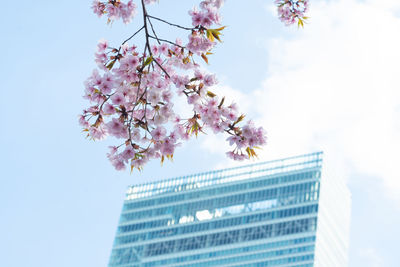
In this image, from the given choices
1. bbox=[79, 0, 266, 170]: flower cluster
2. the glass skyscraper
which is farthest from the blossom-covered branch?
the glass skyscraper

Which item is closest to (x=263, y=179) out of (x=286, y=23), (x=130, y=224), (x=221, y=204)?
(x=221, y=204)

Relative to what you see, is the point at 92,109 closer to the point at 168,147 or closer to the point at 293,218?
the point at 168,147

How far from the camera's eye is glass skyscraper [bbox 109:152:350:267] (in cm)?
12344

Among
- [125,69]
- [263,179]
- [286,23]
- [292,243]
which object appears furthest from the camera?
[263,179]

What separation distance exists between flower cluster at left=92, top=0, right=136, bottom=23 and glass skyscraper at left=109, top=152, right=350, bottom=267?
110611 millimetres

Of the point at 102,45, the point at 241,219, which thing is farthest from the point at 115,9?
the point at 241,219

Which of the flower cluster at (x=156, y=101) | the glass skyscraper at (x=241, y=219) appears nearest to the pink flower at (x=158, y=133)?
the flower cluster at (x=156, y=101)

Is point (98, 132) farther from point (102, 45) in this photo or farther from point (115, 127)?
point (102, 45)

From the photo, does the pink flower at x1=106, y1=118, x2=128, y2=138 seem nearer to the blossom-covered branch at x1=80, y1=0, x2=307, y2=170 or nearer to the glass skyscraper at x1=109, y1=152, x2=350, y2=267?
the blossom-covered branch at x1=80, y1=0, x2=307, y2=170

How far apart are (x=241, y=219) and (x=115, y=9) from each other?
121919mm

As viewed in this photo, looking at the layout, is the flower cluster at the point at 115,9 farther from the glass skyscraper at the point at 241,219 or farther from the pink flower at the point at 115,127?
the glass skyscraper at the point at 241,219

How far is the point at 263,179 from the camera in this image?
133 metres

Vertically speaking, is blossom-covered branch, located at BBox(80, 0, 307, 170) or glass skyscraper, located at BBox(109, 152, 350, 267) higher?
glass skyscraper, located at BBox(109, 152, 350, 267)

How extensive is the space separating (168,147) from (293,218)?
117 metres
